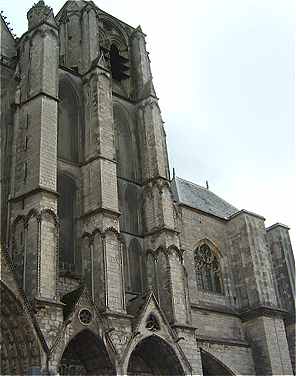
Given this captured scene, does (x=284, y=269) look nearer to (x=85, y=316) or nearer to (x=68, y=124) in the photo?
(x=68, y=124)

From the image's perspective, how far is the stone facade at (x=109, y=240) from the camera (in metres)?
15.4

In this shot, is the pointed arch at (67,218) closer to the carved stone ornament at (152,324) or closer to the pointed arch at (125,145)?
the pointed arch at (125,145)

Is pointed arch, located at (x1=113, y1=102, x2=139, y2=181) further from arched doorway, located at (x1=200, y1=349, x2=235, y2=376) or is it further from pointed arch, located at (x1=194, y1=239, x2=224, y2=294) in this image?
arched doorway, located at (x1=200, y1=349, x2=235, y2=376)

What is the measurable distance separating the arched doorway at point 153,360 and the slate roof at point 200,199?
8.22 meters

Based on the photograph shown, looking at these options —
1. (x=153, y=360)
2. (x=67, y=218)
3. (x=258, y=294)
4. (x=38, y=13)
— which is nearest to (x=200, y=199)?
(x=258, y=294)

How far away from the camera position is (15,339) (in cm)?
1421

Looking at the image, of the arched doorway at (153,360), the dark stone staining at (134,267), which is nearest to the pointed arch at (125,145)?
the dark stone staining at (134,267)

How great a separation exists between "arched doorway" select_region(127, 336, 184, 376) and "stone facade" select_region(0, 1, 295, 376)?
0.05m

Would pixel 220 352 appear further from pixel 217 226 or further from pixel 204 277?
pixel 217 226

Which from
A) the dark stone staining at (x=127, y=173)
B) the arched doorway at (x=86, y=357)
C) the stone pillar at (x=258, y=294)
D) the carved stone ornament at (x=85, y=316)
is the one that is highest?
the dark stone staining at (x=127, y=173)

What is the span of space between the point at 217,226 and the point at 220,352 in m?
6.52

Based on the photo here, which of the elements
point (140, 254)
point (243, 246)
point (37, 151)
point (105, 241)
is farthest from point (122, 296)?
point (243, 246)

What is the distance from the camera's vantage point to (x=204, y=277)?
76.0 feet

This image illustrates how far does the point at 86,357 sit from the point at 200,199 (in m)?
13.2
